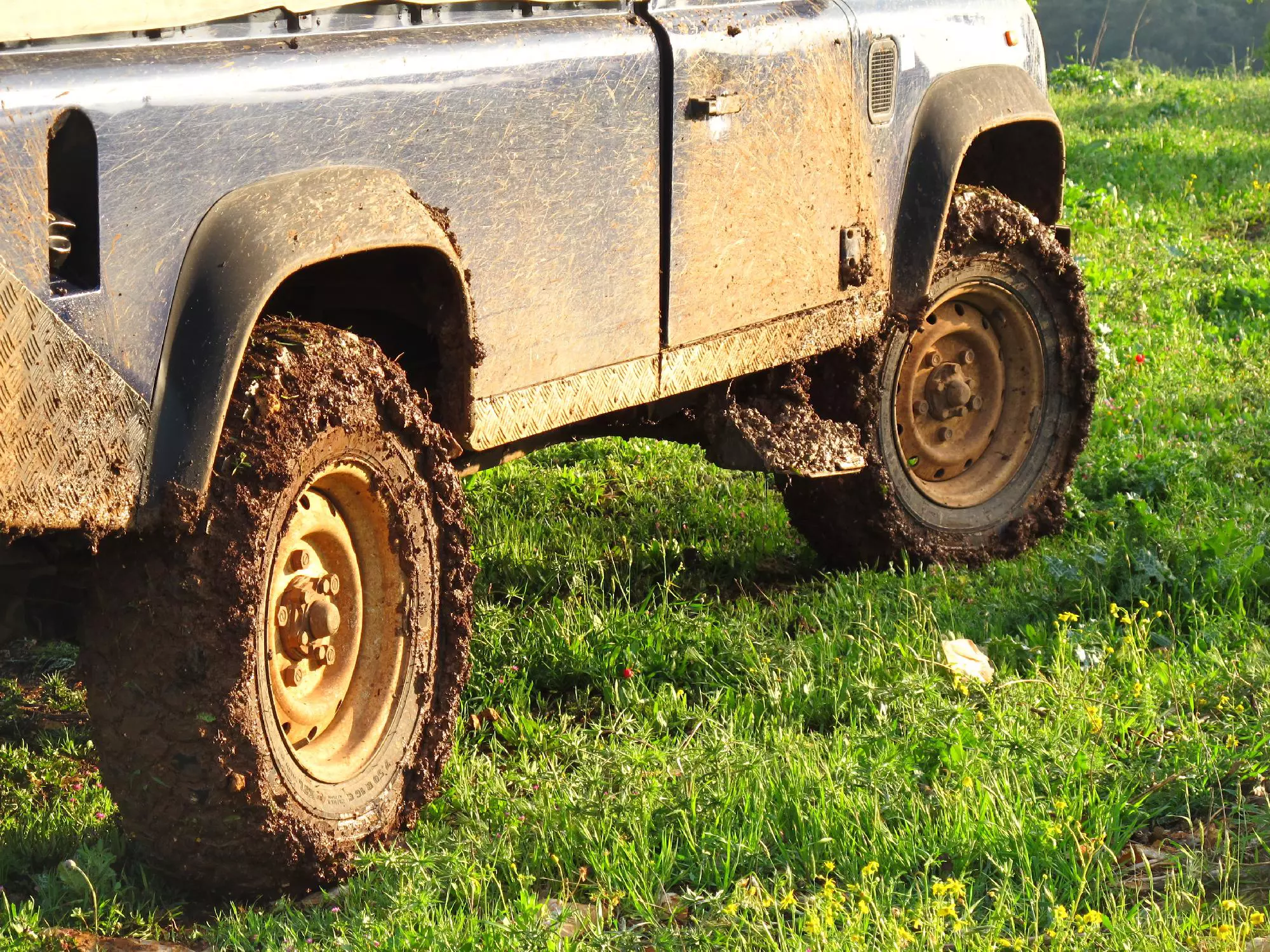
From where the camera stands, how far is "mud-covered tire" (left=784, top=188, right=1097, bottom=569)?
4734 millimetres

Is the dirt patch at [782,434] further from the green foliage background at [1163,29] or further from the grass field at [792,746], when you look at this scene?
the green foliage background at [1163,29]


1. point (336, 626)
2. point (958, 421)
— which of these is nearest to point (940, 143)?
point (958, 421)

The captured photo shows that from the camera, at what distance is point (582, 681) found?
4.14 metres

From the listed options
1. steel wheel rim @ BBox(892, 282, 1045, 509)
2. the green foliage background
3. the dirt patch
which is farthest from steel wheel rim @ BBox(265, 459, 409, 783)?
the green foliage background

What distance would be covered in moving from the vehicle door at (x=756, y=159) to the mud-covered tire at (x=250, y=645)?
0.96 m

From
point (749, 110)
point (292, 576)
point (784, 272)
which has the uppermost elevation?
point (749, 110)

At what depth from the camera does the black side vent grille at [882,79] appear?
4.37 m

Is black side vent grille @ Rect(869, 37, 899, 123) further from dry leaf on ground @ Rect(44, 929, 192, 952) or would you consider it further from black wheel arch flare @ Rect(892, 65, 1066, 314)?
dry leaf on ground @ Rect(44, 929, 192, 952)

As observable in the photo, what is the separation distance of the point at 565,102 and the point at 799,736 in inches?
59.4

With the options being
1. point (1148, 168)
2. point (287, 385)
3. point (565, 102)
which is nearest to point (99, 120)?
point (287, 385)

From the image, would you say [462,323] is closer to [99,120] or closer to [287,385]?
[287,385]

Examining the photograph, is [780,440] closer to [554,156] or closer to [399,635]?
[554,156]

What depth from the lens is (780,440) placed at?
4438 mm

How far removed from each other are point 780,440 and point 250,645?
196cm
